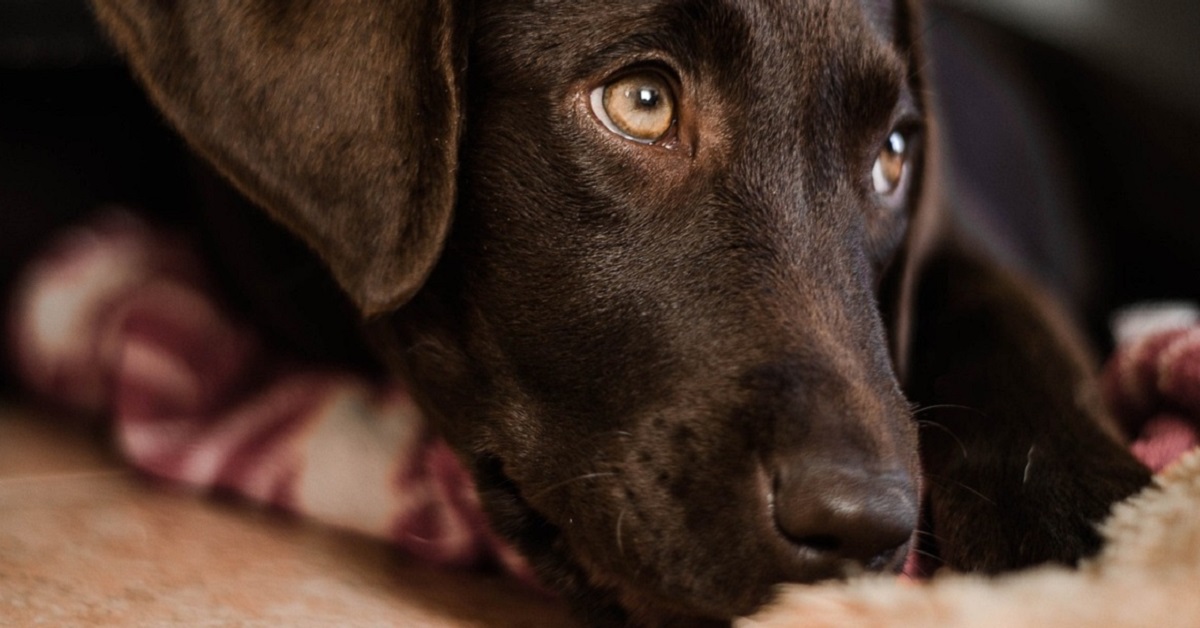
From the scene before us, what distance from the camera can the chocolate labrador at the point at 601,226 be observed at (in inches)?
39.8

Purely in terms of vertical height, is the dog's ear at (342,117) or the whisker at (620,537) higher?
the dog's ear at (342,117)

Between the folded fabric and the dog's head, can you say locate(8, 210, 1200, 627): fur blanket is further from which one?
the dog's head

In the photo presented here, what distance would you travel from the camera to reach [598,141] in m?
1.09

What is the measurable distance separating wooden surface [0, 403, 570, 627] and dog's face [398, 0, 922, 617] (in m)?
0.13

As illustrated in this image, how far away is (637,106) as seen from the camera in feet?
3.63

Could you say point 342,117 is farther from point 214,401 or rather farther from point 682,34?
point 214,401

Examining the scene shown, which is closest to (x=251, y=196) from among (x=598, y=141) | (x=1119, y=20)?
(x=598, y=141)

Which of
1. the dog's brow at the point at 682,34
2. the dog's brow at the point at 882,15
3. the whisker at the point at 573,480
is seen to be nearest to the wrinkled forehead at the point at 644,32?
the dog's brow at the point at 682,34

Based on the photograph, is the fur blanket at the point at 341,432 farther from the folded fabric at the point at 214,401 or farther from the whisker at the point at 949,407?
the whisker at the point at 949,407

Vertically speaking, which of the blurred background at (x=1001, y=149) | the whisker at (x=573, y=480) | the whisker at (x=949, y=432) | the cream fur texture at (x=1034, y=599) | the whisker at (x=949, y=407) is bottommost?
the cream fur texture at (x=1034, y=599)

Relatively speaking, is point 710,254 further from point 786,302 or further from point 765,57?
point 765,57

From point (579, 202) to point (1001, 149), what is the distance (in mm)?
1543

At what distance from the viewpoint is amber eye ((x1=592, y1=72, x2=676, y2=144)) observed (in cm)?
110

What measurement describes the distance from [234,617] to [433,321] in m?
0.34
